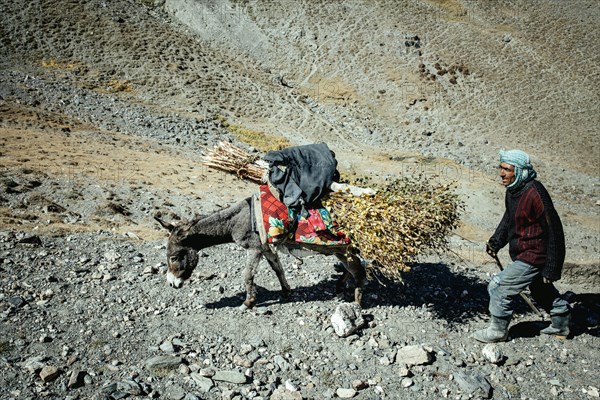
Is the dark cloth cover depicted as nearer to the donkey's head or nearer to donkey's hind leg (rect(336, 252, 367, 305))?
donkey's hind leg (rect(336, 252, 367, 305))

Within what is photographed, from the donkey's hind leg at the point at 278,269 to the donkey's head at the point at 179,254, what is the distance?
3.89 ft

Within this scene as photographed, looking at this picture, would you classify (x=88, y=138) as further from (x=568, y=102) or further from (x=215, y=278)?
(x=568, y=102)

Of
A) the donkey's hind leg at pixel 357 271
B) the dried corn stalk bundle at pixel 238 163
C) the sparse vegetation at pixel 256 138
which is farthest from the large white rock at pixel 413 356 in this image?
the sparse vegetation at pixel 256 138

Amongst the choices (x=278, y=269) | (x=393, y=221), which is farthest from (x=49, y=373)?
(x=393, y=221)

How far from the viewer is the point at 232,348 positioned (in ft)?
20.3

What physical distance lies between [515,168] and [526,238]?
38.3 inches

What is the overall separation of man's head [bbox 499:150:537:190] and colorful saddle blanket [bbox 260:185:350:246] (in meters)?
2.36

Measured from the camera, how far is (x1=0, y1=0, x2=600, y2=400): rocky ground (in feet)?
19.4

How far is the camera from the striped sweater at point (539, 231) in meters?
5.80

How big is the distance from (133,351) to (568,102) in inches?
1234

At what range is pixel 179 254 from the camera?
691 centimetres

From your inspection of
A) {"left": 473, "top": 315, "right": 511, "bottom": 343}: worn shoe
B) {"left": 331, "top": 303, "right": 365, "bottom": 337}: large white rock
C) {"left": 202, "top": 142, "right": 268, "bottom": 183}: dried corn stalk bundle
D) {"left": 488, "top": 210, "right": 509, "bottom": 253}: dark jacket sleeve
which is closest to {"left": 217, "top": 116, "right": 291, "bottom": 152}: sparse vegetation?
{"left": 202, "top": 142, "right": 268, "bottom": 183}: dried corn stalk bundle

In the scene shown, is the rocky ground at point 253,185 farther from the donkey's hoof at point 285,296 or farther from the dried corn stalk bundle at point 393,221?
the dried corn stalk bundle at point 393,221

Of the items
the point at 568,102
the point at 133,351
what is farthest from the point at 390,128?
the point at 133,351
